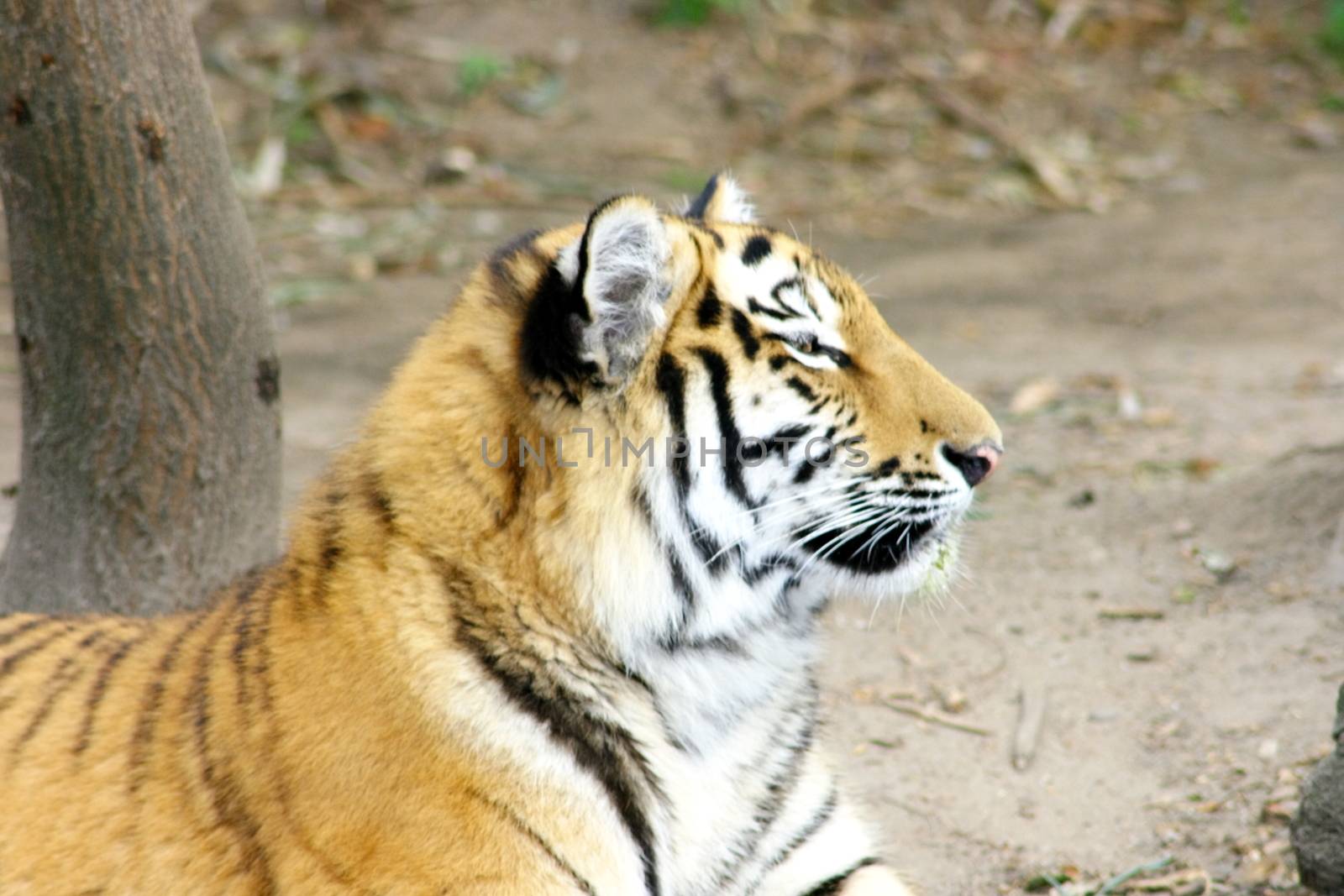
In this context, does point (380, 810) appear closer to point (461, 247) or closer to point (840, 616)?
point (840, 616)

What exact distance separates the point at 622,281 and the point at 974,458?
69 centimetres

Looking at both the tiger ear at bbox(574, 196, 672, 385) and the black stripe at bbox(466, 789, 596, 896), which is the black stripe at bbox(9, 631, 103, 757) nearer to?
the black stripe at bbox(466, 789, 596, 896)

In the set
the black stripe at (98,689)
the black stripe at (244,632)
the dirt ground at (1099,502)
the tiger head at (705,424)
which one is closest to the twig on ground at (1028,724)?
the dirt ground at (1099,502)

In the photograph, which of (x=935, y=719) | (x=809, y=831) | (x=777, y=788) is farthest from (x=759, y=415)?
(x=935, y=719)

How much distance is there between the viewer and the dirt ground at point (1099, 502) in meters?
3.28

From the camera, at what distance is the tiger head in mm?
2324

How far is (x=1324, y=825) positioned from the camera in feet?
8.66

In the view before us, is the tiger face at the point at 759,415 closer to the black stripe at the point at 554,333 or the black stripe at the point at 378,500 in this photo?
the black stripe at the point at 554,333

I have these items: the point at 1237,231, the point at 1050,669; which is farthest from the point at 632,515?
the point at 1237,231

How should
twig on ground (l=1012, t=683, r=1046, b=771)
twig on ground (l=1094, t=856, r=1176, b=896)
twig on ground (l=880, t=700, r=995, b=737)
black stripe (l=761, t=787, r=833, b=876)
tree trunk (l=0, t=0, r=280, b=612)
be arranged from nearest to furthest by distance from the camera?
black stripe (l=761, t=787, r=833, b=876) → twig on ground (l=1094, t=856, r=1176, b=896) → tree trunk (l=0, t=0, r=280, b=612) → twig on ground (l=1012, t=683, r=1046, b=771) → twig on ground (l=880, t=700, r=995, b=737)

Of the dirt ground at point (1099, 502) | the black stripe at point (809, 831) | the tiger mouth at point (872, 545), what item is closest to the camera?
the tiger mouth at point (872, 545)

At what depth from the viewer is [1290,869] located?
2.88 m

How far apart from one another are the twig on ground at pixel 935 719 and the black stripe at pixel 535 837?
1.56 m

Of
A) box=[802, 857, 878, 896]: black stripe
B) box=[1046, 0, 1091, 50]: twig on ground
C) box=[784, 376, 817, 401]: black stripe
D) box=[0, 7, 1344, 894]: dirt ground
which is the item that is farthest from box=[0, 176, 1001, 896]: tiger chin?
box=[1046, 0, 1091, 50]: twig on ground
